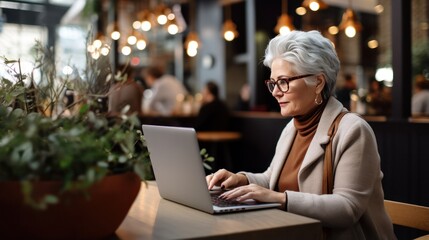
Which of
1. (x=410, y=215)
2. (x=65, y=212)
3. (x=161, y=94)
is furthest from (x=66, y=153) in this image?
(x=161, y=94)

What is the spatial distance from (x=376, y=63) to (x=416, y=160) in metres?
6.50

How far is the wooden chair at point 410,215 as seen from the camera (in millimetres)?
2154

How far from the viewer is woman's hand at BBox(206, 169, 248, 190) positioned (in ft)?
7.11

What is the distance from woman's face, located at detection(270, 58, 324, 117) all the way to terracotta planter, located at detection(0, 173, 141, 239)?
1.02 m

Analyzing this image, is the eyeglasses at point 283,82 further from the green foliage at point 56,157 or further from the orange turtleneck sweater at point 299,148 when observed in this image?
the green foliage at point 56,157

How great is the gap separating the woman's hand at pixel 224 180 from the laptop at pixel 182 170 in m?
0.18

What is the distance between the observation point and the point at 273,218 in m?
1.63

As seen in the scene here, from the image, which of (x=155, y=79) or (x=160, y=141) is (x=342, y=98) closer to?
(x=155, y=79)

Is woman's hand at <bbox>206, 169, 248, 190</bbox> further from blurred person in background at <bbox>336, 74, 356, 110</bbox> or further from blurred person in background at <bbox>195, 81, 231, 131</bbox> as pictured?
blurred person in background at <bbox>336, 74, 356, 110</bbox>

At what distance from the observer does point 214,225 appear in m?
1.55

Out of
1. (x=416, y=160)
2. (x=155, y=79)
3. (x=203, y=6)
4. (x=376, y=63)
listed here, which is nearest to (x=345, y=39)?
(x=376, y=63)

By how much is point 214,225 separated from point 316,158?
27.9 inches

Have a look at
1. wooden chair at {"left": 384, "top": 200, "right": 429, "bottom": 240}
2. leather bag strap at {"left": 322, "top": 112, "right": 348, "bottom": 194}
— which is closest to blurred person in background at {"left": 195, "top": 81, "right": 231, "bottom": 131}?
wooden chair at {"left": 384, "top": 200, "right": 429, "bottom": 240}

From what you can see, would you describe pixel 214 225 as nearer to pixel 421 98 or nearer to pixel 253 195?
pixel 253 195
